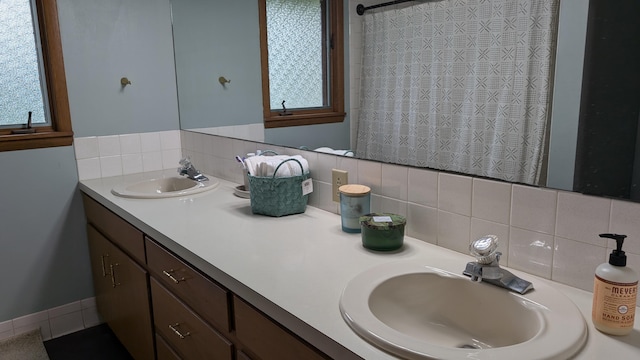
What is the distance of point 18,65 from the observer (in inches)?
92.9

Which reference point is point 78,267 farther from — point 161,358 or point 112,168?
point 161,358

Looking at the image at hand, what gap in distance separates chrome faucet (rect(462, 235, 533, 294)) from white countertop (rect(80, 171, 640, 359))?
75 mm

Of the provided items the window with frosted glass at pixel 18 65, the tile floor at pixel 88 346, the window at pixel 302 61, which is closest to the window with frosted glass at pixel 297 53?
the window at pixel 302 61

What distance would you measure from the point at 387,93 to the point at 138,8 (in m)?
1.66

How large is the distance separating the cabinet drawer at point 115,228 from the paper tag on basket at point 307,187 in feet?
2.07

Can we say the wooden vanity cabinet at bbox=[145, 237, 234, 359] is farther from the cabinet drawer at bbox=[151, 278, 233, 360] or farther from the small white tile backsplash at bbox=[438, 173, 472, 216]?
the small white tile backsplash at bbox=[438, 173, 472, 216]

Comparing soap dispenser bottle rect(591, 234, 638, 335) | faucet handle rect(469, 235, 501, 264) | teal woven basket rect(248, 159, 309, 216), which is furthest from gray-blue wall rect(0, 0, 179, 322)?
soap dispenser bottle rect(591, 234, 638, 335)

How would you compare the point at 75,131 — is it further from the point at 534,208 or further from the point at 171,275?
the point at 534,208

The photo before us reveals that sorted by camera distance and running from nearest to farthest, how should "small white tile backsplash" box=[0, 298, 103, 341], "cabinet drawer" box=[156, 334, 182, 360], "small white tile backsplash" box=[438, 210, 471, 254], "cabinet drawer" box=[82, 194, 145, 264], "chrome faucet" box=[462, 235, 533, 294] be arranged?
"chrome faucet" box=[462, 235, 533, 294], "small white tile backsplash" box=[438, 210, 471, 254], "cabinet drawer" box=[156, 334, 182, 360], "cabinet drawer" box=[82, 194, 145, 264], "small white tile backsplash" box=[0, 298, 103, 341]

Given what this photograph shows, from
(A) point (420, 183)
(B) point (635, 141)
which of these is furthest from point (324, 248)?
(B) point (635, 141)

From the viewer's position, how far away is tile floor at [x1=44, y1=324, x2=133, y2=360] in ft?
8.02

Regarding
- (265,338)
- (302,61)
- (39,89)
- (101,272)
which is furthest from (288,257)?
(39,89)

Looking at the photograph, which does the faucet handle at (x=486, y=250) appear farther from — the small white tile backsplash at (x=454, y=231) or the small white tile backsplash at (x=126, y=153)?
the small white tile backsplash at (x=126, y=153)

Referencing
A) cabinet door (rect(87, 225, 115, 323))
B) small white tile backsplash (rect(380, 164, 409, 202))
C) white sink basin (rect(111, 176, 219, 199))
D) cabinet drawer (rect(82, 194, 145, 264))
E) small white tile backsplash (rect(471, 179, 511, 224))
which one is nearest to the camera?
small white tile backsplash (rect(471, 179, 511, 224))
